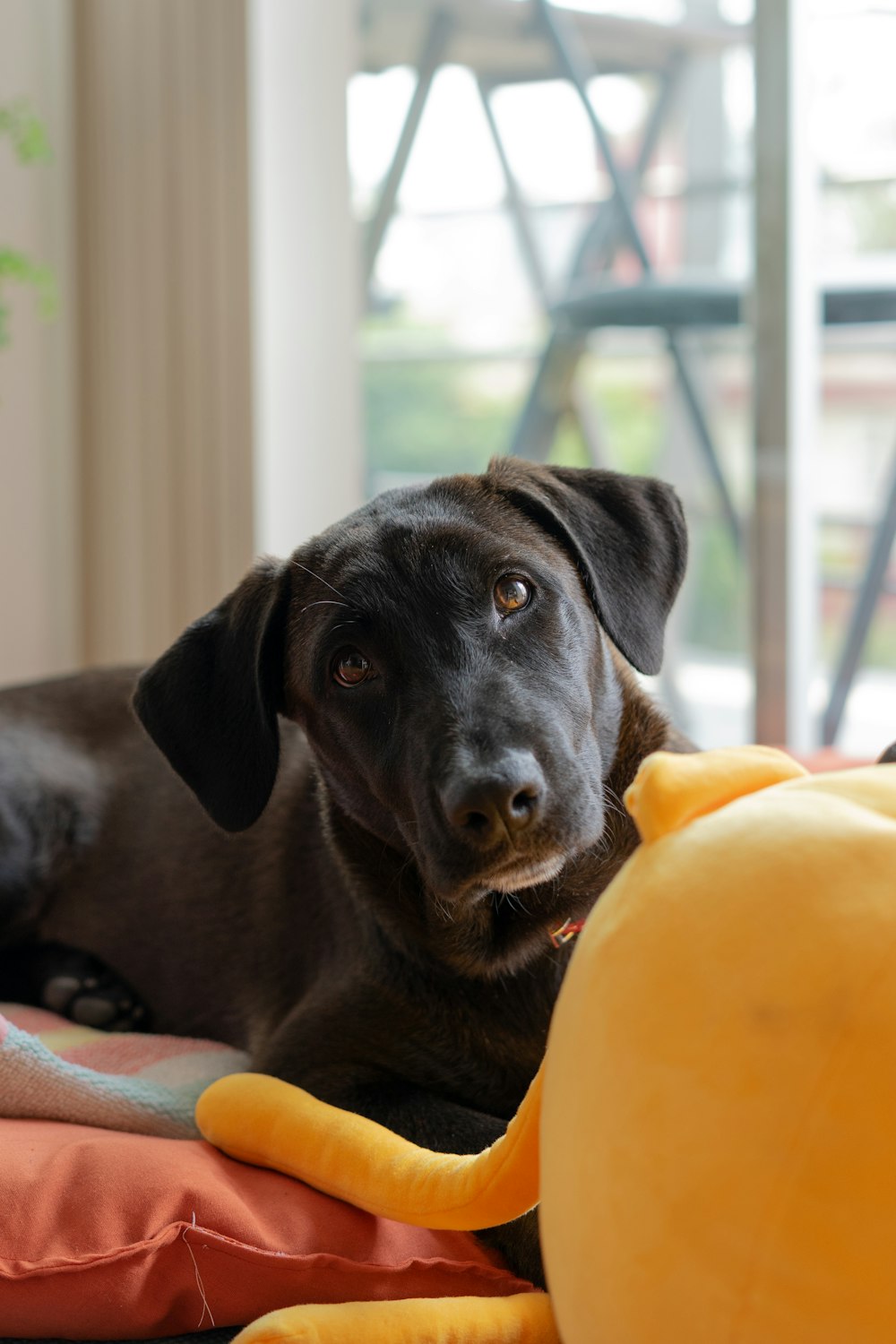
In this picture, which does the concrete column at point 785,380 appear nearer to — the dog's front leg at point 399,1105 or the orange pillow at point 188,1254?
the dog's front leg at point 399,1105

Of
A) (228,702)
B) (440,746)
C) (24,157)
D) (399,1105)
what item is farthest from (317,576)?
(24,157)

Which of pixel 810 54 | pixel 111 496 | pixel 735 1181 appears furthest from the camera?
pixel 111 496

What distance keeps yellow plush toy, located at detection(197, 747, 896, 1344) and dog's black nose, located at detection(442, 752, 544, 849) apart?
0.88ft

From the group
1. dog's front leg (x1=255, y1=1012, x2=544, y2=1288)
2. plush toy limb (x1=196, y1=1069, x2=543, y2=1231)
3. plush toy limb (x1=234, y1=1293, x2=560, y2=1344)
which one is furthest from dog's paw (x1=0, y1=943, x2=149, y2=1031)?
plush toy limb (x1=234, y1=1293, x2=560, y2=1344)

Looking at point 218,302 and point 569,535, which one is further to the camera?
point 218,302

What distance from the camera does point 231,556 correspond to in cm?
375

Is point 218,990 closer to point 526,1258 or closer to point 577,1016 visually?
point 526,1258

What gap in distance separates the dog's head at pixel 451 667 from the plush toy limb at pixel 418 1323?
386mm

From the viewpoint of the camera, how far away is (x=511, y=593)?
1.58 m

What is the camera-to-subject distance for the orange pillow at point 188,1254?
1251 millimetres

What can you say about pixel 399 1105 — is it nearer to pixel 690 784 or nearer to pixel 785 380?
pixel 690 784

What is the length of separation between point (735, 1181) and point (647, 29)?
156 inches

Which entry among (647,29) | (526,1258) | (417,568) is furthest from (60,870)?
(647,29)

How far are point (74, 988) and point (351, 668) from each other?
0.95 meters
